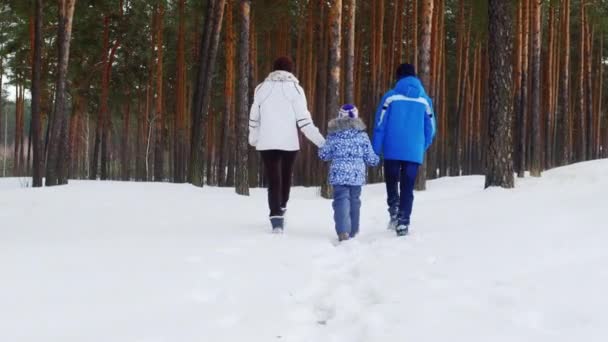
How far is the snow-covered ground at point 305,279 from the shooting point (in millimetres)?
2992

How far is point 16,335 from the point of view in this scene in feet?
9.15

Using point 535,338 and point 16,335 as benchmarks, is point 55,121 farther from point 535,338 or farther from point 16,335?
point 535,338

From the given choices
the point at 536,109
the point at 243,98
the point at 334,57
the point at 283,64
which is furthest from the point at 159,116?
the point at 283,64

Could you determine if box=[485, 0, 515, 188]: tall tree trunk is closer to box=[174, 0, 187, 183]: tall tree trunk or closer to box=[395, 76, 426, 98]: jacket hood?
box=[395, 76, 426, 98]: jacket hood

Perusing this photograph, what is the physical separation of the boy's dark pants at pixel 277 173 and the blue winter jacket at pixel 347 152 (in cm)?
46

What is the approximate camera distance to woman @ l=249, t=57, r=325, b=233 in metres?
6.17

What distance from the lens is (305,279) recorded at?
423 centimetres

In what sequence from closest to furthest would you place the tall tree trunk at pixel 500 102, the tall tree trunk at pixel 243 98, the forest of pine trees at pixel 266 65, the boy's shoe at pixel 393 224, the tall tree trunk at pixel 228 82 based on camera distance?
the boy's shoe at pixel 393 224 → the tall tree trunk at pixel 500 102 → the tall tree trunk at pixel 243 98 → the forest of pine trees at pixel 266 65 → the tall tree trunk at pixel 228 82

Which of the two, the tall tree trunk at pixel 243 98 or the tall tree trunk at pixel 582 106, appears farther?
the tall tree trunk at pixel 582 106

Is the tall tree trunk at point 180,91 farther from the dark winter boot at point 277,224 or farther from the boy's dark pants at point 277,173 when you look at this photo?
the dark winter boot at point 277,224

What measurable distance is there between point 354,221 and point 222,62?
64.9 ft

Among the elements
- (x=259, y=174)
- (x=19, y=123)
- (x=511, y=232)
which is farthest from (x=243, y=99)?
(x=19, y=123)

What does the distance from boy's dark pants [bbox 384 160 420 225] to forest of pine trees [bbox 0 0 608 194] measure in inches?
175

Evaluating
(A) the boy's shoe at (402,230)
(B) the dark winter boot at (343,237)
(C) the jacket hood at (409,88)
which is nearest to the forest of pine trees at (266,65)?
(C) the jacket hood at (409,88)
